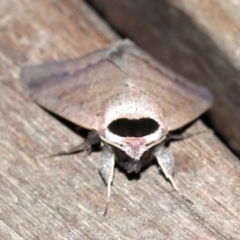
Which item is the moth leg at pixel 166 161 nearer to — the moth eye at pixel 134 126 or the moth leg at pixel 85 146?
the moth eye at pixel 134 126

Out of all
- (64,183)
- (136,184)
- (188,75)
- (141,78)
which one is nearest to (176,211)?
(136,184)

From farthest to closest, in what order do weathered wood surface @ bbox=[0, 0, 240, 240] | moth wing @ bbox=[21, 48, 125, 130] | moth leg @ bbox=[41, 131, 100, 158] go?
moth wing @ bbox=[21, 48, 125, 130] → moth leg @ bbox=[41, 131, 100, 158] → weathered wood surface @ bbox=[0, 0, 240, 240]

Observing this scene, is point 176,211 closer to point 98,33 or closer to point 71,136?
point 71,136

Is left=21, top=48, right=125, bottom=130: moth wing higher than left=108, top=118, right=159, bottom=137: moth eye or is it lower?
lower

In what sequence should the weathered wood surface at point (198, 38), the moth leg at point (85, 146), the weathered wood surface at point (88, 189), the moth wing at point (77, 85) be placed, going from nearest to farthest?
1. the weathered wood surface at point (88, 189)
2. the moth leg at point (85, 146)
3. the moth wing at point (77, 85)
4. the weathered wood surface at point (198, 38)

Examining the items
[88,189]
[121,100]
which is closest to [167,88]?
[121,100]

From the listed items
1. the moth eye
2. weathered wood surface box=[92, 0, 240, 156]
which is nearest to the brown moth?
the moth eye

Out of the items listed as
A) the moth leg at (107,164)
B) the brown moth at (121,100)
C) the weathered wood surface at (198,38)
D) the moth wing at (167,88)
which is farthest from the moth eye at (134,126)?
the weathered wood surface at (198,38)

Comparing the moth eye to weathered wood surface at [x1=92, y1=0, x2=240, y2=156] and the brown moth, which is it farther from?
weathered wood surface at [x1=92, y1=0, x2=240, y2=156]
